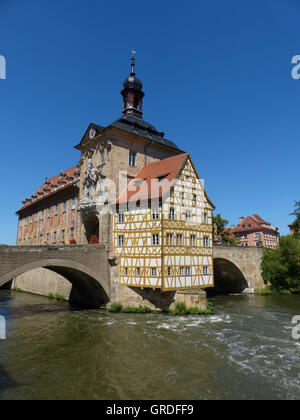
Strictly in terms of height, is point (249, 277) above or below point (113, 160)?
below

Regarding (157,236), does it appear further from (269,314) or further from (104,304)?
(269,314)

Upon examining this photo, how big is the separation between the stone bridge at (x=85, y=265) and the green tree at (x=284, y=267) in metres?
1.14

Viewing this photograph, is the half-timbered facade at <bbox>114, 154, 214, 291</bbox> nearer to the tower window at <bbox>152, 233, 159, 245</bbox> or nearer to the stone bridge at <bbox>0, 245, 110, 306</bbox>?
the tower window at <bbox>152, 233, 159, 245</bbox>

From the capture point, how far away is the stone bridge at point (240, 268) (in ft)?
87.9

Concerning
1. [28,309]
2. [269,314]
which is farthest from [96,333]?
[269,314]

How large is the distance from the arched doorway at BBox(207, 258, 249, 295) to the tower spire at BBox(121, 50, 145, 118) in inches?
655

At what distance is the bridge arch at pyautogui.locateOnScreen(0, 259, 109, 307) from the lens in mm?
15706

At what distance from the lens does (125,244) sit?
1895 centimetres

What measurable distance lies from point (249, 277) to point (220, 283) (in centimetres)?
371

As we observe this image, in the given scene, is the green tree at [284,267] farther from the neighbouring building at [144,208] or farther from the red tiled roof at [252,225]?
the red tiled roof at [252,225]

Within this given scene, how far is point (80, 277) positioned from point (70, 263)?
10.3ft

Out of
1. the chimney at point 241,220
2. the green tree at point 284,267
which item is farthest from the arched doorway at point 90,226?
the chimney at point 241,220

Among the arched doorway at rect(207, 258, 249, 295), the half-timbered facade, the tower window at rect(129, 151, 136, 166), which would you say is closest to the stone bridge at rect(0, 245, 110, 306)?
the half-timbered facade
